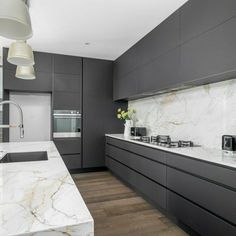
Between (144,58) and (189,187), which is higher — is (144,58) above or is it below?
above

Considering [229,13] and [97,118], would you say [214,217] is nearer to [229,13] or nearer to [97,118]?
[229,13]

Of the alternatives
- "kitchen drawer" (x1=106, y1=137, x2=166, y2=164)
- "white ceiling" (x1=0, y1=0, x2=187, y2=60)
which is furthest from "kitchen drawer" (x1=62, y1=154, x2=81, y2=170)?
"white ceiling" (x1=0, y1=0, x2=187, y2=60)

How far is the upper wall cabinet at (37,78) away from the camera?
155 inches

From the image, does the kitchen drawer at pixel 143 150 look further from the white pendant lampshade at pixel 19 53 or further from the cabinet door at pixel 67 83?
the white pendant lampshade at pixel 19 53

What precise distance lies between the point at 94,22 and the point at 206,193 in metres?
2.55

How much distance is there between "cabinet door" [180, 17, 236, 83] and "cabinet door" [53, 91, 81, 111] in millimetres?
2632

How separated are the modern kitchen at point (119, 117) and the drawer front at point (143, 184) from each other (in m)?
0.02

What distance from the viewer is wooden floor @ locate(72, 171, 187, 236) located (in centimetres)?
214

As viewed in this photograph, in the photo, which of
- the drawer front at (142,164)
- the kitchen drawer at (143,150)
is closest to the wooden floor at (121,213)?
the drawer front at (142,164)

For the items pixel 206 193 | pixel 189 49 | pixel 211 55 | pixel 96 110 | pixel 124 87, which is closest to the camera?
pixel 206 193

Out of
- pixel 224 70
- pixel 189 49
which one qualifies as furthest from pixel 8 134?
pixel 224 70

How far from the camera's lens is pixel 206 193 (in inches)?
68.7

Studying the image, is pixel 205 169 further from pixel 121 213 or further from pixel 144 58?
pixel 144 58

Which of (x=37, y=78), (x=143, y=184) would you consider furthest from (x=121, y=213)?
(x=37, y=78)
